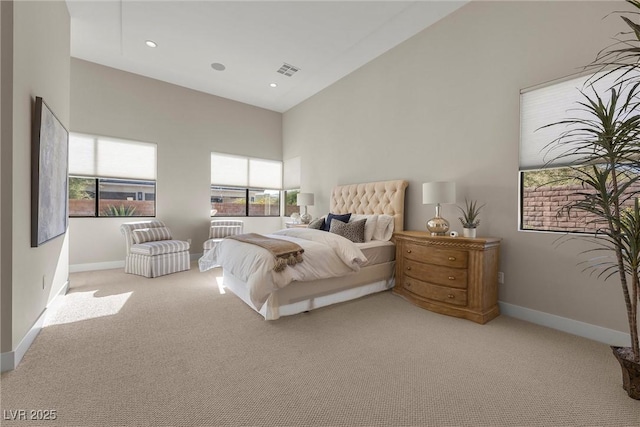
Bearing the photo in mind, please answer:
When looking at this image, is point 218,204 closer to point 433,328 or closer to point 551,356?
point 433,328

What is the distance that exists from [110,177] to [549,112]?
6.77m

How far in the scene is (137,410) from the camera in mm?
1534

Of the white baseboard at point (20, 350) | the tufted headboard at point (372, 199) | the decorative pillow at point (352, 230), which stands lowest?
the white baseboard at point (20, 350)

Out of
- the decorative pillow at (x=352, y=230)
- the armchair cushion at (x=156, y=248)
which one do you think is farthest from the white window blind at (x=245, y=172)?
the decorative pillow at (x=352, y=230)

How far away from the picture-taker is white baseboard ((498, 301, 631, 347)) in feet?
7.46

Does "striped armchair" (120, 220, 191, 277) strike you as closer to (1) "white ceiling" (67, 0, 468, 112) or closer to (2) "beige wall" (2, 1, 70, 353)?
(2) "beige wall" (2, 1, 70, 353)

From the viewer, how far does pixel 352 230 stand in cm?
385

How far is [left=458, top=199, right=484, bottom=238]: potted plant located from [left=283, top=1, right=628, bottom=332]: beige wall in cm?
9

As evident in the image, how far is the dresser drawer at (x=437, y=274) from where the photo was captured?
9.36 feet

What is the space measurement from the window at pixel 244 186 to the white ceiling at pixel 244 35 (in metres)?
1.87

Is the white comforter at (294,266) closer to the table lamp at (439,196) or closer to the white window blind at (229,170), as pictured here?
the table lamp at (439,196)

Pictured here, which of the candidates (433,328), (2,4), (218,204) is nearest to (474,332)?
(433,328)

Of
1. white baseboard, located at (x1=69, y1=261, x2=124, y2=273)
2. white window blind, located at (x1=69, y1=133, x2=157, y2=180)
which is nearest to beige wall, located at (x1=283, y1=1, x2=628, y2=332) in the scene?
white window blind, located at (x1=69, y1=133, x2=157, y2=180)

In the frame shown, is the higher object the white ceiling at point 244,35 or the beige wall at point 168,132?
the white ceiling at point 244,35
